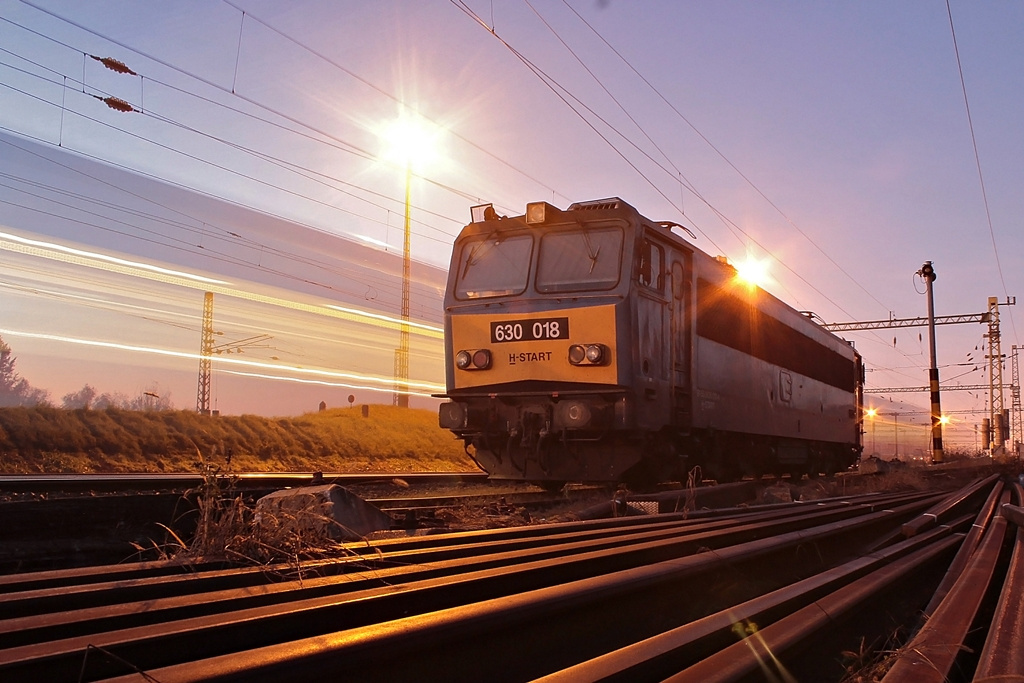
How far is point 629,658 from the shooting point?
7.18 ft

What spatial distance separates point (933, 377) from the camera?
107 feet

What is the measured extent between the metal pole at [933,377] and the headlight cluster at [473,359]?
90.8 feet

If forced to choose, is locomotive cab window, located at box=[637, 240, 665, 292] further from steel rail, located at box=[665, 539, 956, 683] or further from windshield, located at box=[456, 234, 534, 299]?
steel rail, located at box=[665, 539, 956, 683]

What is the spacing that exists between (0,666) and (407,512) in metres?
4.47

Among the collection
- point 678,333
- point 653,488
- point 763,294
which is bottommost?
point 653,488

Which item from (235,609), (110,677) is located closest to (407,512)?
(235,609)

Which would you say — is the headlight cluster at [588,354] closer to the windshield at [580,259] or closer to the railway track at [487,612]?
the windshield at [580,259]

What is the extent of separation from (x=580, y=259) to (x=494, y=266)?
48.6 inches

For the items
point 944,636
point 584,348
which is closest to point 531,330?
point 584,348

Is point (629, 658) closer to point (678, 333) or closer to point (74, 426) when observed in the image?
point (678, 333)

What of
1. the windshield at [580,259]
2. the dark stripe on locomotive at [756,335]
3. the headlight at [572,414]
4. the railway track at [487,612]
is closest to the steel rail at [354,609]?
the railway track at [487,612]

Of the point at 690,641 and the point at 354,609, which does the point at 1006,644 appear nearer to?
the point at 690,641

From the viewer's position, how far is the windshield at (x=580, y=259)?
10086mm

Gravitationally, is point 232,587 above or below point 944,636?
above
